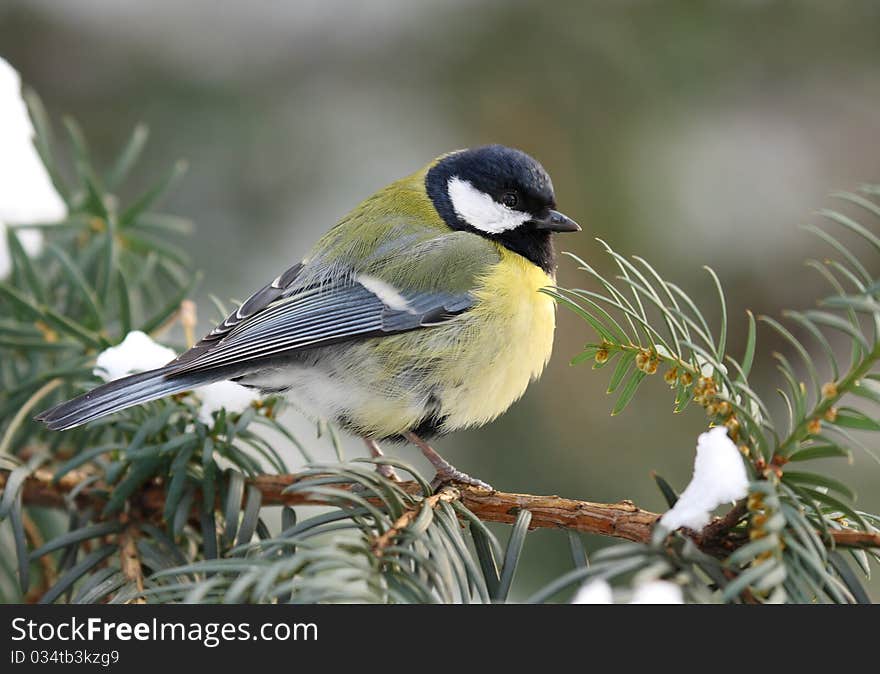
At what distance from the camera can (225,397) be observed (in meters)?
1.20

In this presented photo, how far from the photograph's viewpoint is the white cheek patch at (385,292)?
4.72 ft

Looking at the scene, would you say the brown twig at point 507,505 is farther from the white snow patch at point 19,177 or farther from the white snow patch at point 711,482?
the white snow patch at point 19,177

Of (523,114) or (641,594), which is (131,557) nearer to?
(641,594)

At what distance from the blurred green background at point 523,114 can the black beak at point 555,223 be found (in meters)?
0.18

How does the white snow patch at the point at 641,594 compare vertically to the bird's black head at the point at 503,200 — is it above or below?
below

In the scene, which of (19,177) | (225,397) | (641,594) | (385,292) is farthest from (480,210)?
(641,594)

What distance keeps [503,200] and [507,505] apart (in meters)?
0.82

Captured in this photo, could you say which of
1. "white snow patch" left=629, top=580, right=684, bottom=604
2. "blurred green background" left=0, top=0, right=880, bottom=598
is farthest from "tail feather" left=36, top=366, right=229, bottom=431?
"white snow patch" left=629, top=580, right=684, bottom=604

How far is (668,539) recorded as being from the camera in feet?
2.29

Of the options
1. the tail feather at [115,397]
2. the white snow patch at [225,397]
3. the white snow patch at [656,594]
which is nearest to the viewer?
the white snow patch at [656,594]

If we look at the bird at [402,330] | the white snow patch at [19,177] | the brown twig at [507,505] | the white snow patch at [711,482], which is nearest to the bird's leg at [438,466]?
the bird at [402,330]

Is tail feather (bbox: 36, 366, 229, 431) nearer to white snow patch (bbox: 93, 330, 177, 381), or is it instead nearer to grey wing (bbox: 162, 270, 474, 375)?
white snow patch (bbox: 93, 330, 177, 381)

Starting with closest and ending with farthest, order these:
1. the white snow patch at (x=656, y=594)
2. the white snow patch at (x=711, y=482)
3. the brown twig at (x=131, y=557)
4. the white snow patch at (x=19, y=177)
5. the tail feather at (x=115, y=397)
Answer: the white snow patch at (x=656, y=594)
the white snow patch at (x=711, y=482)
the brown twig at (x=131, y=557)
the tail feather at (x=115, y=397)
the white snow patch at (x=19, y=177)

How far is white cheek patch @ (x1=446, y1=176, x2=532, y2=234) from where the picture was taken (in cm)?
160
